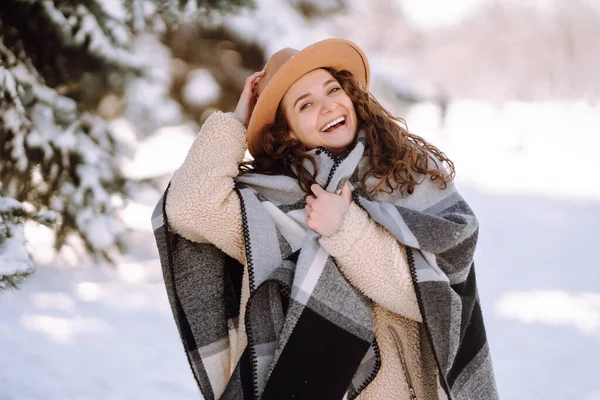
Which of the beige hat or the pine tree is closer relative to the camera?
the beige hat

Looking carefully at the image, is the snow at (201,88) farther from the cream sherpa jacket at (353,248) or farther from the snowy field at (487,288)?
the cream sherpa jacket at (353,248)

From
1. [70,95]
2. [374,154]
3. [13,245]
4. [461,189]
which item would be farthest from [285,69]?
[461,189]

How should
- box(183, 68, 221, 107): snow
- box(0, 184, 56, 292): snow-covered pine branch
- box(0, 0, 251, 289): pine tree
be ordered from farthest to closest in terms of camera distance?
box(183, 68, 221, 107): snow, box(0, 0, 251, 289): pine tree, box(0, 184, 56, 292): snow-covered pine branch

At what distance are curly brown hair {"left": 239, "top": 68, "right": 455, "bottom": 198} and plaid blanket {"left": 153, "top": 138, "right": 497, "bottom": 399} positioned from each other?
3 cm

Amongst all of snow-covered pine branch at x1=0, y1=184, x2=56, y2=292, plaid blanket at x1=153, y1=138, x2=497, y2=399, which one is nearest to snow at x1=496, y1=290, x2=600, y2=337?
plaid blanket at x1=153, y1=138, x2=497, y2=399

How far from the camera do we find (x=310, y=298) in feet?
4.80

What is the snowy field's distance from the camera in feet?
9.21

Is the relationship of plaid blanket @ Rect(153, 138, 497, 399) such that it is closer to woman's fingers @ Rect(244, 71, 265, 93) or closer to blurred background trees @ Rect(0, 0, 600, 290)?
woman's fingers @ Rect(244, 71, 265, 93)

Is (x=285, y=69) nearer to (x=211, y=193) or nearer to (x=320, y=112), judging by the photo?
(x=320, y=112)

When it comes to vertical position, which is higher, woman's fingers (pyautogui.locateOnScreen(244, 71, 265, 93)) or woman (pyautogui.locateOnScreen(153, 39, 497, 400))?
woman's fingers (pyautogui.locateOnScreen(244, 71, 265, 93))

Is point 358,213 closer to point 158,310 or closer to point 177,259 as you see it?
point 177,259

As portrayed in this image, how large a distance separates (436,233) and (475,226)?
0.44 feet

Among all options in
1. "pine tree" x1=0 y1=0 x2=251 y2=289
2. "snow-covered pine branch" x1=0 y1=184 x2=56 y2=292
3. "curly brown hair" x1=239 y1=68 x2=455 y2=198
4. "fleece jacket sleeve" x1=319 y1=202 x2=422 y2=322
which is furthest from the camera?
"pine tree" x1=0 y1=0 x2=251 y2=289

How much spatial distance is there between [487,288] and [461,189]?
140 centimetres
